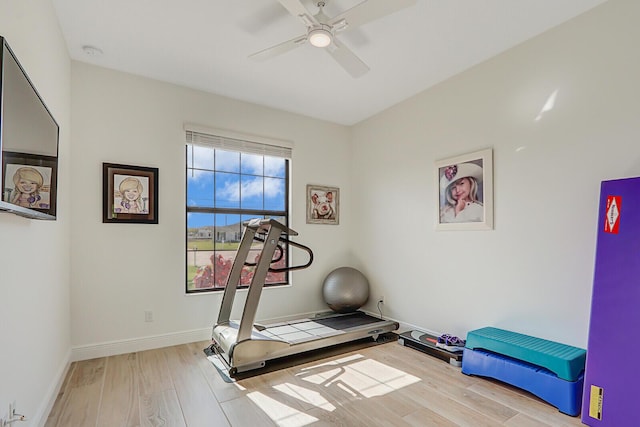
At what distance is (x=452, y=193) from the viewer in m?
3.52

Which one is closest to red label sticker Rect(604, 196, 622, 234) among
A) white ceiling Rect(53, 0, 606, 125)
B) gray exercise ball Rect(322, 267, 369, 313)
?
white ceiling Rect(53, 0, 606, 125)

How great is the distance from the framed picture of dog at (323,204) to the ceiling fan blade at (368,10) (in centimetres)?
258

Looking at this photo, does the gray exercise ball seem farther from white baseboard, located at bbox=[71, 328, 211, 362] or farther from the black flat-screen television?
the black flat-screen television

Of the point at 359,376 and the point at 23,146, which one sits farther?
the point at 359,376

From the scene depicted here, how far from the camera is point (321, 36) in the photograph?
91.9 inches

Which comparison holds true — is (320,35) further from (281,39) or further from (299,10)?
(281,39)

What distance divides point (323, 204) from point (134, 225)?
2.36 meters

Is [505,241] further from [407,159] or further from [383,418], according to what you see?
[383,418]

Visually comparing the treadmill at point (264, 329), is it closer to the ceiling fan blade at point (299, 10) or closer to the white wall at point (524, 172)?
the white wall at point (524, 172)

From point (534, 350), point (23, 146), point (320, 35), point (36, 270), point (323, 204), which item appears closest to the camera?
point (23, 146)

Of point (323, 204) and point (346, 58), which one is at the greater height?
point (346, 58)

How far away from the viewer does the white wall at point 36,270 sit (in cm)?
154

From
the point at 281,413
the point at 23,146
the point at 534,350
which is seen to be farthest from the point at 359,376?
the point at 23,146

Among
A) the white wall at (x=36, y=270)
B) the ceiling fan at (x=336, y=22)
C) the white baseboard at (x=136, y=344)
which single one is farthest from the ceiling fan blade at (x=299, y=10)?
the white baseboard at (x=136, y=344)
